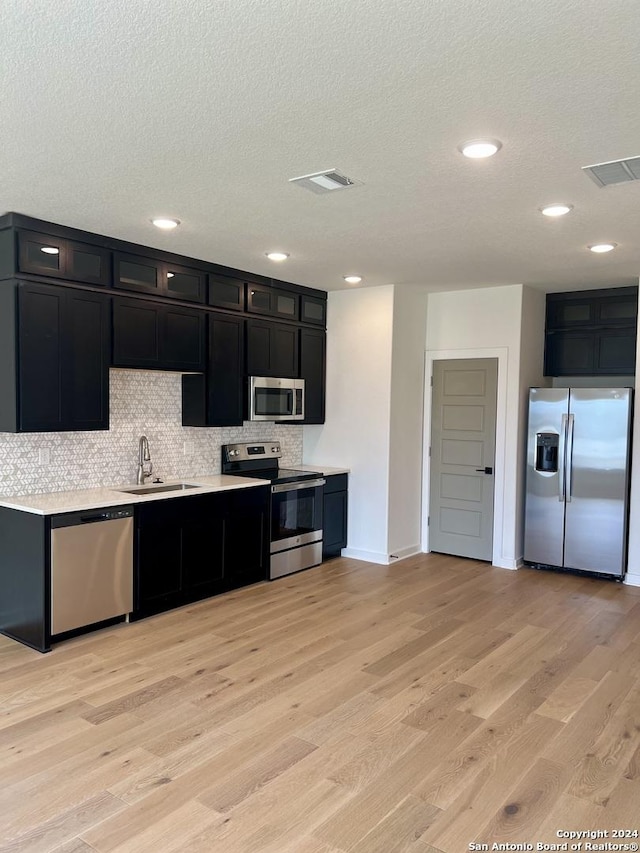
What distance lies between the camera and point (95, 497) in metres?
4.17

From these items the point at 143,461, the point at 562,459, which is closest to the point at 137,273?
the point at 143,461

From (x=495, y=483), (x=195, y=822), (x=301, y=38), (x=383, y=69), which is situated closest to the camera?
(x=301, y=38)

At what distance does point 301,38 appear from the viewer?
1.92 meters

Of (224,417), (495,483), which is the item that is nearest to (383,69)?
(224,417)

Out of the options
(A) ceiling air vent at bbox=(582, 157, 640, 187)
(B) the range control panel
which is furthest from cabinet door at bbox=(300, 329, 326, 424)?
(A) ceiling air vent at bbox=(582, 157, 640, 187)

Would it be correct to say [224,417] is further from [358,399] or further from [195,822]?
[195,822]

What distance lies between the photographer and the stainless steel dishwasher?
3771 mm

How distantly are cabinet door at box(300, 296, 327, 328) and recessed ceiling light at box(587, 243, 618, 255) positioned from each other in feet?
8.41

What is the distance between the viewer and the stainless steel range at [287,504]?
540 cm

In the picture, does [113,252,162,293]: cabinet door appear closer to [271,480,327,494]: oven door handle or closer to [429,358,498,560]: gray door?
[271,480,327,494]: oven door handle

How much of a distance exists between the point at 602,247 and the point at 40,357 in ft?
12.2

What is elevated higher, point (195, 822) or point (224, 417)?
point (224, 417)

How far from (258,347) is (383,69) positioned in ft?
11.6

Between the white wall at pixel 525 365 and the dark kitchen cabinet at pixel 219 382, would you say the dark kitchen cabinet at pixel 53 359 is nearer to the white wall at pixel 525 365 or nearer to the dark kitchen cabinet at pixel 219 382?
the dark kitchen cabinet at pixel 219 382
